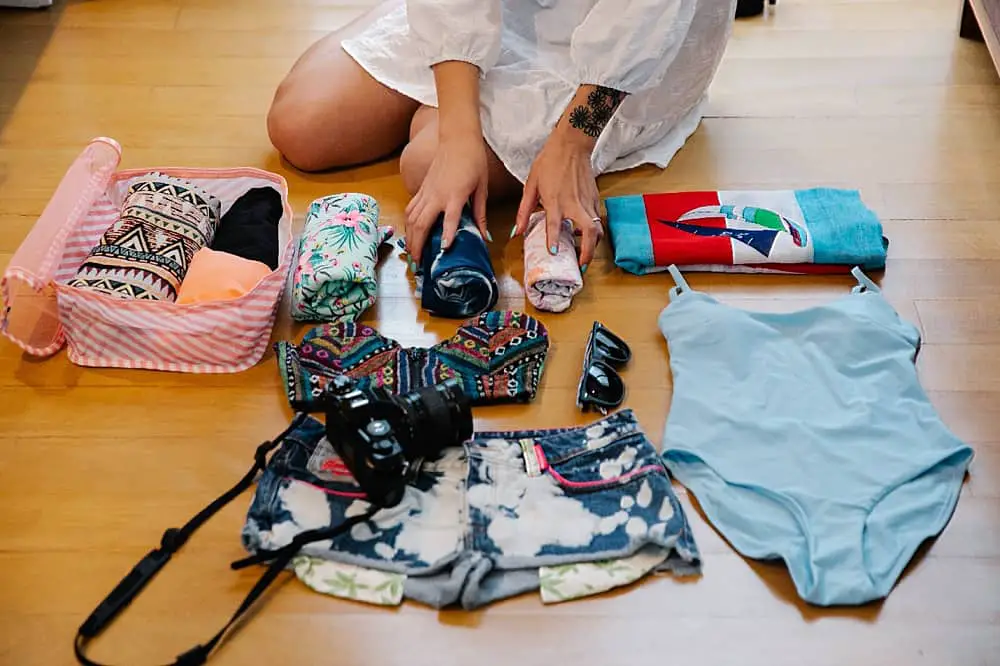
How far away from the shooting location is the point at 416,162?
1604 millimetres

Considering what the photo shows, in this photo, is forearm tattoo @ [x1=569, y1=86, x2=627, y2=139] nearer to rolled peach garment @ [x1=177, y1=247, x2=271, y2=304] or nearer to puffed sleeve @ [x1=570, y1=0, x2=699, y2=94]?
puffed sleeve @ [x1=570, y1=0, x2=699, y2=94]

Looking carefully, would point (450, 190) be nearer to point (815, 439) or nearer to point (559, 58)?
point (559, 58)

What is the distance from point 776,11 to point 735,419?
1163mm

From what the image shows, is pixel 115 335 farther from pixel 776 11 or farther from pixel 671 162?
pixel 776 11

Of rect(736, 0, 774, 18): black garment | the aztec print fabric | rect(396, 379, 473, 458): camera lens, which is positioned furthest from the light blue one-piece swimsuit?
rect(736, 0, 774, 18): black garment

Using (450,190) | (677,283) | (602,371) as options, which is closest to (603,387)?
(602,371)

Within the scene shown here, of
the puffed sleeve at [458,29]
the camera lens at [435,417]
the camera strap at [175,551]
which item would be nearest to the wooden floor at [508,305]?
the camera strap at [175,551]

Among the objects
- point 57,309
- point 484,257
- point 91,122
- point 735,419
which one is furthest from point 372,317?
point 91,122

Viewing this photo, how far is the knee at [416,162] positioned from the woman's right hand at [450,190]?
6 centimetres

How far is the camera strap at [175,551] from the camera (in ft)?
3.56

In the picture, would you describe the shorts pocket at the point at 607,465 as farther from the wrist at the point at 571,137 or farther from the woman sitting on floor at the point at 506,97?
the wrist at the point at 571,137

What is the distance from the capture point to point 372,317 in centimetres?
148

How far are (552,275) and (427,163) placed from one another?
28 centimetres

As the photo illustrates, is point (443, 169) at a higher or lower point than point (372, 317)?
higher
